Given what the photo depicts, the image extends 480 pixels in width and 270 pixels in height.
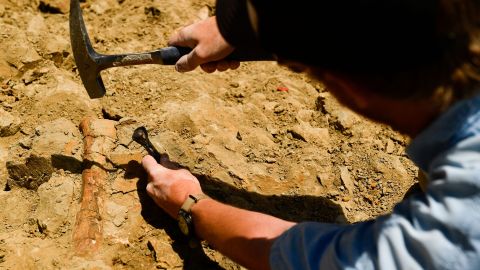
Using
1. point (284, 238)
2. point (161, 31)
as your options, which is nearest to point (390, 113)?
point (284, 238)

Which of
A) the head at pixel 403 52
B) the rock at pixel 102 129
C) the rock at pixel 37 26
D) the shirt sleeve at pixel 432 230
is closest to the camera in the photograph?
the head at pixel 403 52

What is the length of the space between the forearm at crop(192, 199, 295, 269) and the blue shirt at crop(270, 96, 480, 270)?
333 millimetres

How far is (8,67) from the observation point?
2859mm

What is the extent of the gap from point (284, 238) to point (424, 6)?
0.77 meters

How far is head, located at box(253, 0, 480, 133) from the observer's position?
1086mm

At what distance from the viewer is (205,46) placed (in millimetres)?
2062

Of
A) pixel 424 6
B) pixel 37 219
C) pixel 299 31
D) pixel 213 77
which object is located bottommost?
pixel 37 219

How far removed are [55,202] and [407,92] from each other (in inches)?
61.8

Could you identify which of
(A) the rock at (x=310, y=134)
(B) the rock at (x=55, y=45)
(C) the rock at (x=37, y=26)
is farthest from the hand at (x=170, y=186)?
(C) the rock at (x=37, y=26)

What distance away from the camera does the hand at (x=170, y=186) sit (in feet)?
6.72

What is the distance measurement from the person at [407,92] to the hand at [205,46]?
809 millimetres

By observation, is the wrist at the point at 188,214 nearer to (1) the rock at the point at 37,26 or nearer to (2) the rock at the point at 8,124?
(2) the rock at the point at 8,124

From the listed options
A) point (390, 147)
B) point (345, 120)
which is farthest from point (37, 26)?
point (390, 147)

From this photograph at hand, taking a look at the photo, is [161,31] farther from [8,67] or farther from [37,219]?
[37,219]
